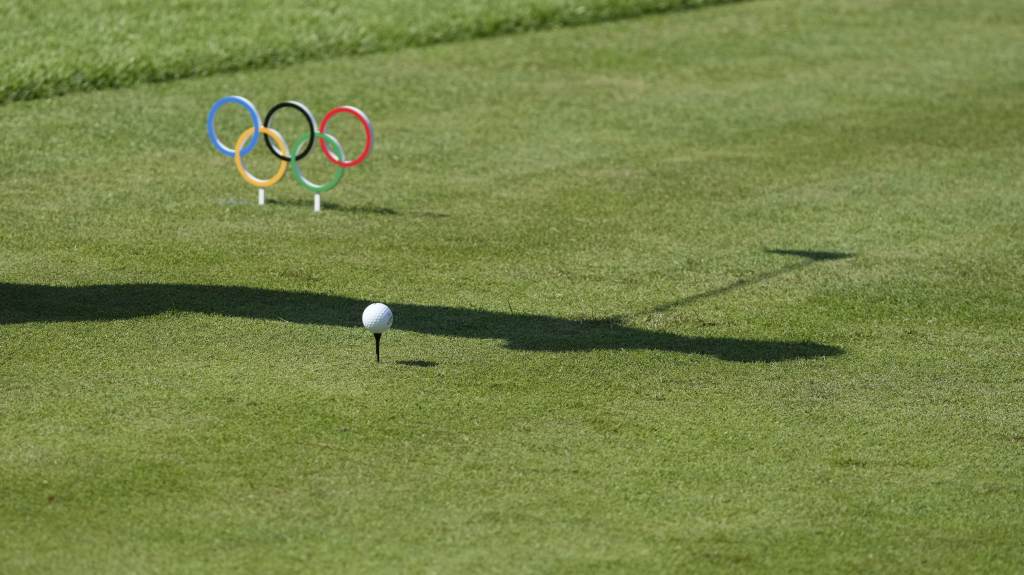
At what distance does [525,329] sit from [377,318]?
1843 millimetres

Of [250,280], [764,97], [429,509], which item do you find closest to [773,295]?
[250,280]

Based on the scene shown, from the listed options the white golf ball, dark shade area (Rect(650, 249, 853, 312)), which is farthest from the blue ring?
the white golf ball

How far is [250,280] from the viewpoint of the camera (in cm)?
1457

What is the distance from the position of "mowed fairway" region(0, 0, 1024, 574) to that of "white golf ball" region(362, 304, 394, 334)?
36 centimetres

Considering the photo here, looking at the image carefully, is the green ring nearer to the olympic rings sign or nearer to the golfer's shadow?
the olympic rings sign

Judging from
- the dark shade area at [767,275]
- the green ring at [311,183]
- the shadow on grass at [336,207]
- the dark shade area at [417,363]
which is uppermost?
the green ring at [311,183]

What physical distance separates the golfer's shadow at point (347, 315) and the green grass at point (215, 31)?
331 inches

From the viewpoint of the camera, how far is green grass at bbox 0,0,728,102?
22281mm

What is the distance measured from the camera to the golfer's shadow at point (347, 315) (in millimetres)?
13023

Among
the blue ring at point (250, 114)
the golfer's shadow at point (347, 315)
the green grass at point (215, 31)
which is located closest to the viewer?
the golfer's shadow at point (347, 315)

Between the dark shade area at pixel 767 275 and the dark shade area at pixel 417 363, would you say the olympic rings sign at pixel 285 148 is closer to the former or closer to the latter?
the dark shade area at pixel 767 275

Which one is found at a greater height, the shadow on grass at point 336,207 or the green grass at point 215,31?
the green grass at point 215,31

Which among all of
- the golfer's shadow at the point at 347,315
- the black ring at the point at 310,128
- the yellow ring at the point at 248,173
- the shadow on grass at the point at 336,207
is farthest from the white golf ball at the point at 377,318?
the yellow ring at the point at 248,173

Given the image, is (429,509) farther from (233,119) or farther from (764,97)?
(764,97)
